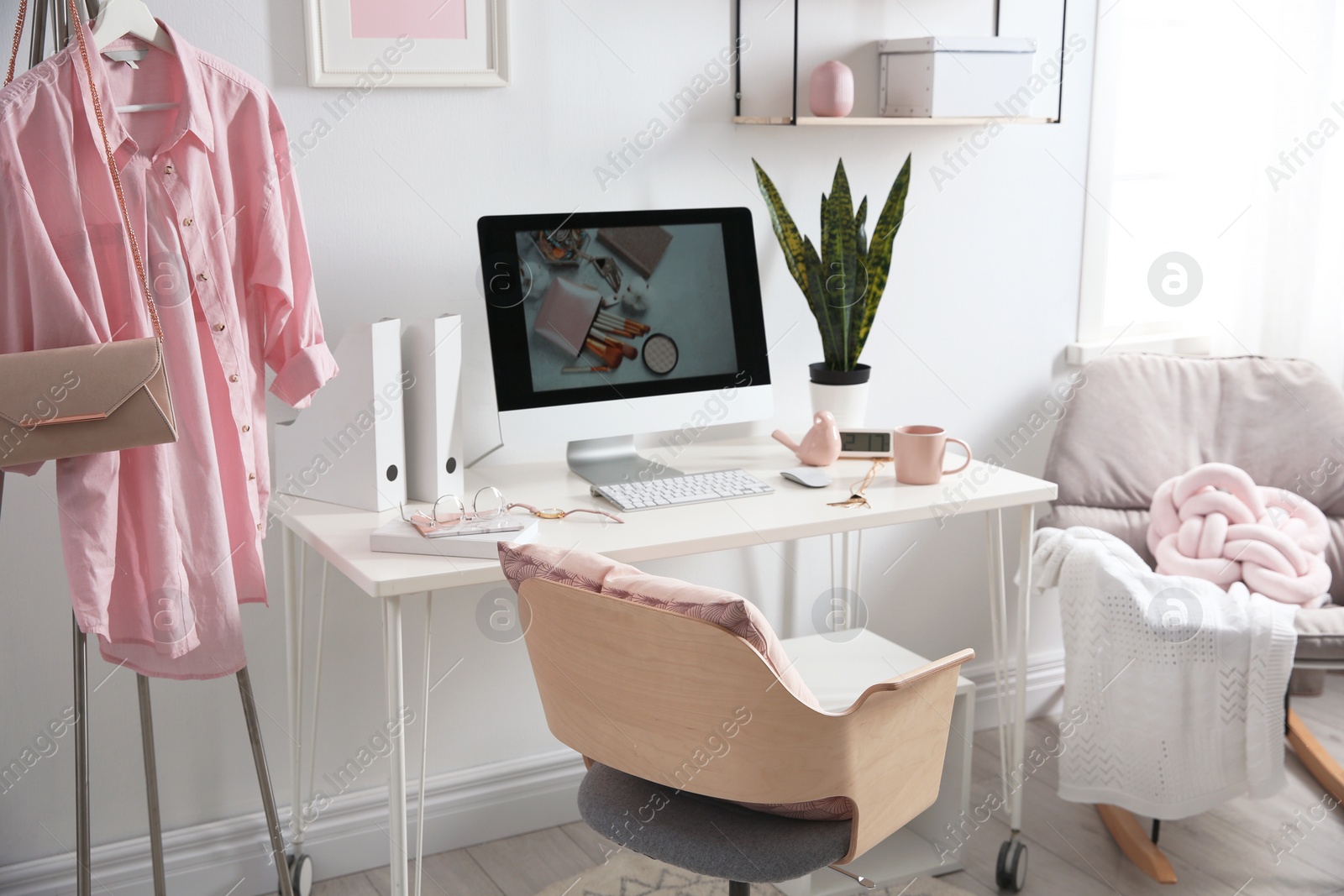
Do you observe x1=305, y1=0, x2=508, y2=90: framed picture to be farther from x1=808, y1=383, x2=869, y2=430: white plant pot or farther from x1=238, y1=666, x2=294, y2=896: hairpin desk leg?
x1=238, y1=666, x2=294, y2=896: hairpin desk leg

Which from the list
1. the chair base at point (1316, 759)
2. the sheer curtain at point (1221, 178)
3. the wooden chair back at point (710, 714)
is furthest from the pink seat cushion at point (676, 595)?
the sheer curtain at point (1221, 178)

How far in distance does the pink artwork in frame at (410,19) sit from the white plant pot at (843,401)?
38.7 inches

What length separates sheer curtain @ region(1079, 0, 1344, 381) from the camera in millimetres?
2865

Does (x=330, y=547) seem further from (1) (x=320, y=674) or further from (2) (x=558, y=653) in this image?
(1) (x=320, y=674)

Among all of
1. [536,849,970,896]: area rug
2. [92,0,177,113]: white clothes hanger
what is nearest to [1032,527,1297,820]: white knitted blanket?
[536,849,970,896]: area rug

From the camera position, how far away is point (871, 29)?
99.0 inches

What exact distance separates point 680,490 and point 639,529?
212 mm

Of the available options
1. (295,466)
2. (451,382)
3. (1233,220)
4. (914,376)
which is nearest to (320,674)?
(295,466)

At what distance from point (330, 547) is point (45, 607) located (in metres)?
0.67

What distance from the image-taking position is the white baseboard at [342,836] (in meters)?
2.08

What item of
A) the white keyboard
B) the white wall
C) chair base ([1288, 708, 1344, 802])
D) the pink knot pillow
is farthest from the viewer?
chair base ([1288, 708, 1344, 802])

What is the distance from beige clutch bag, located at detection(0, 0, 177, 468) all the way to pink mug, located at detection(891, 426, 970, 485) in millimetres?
1245

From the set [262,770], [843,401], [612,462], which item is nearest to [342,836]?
[262,770]

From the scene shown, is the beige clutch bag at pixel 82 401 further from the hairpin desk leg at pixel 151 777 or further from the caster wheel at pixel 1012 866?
the caster wheel at pixel 1012 866
